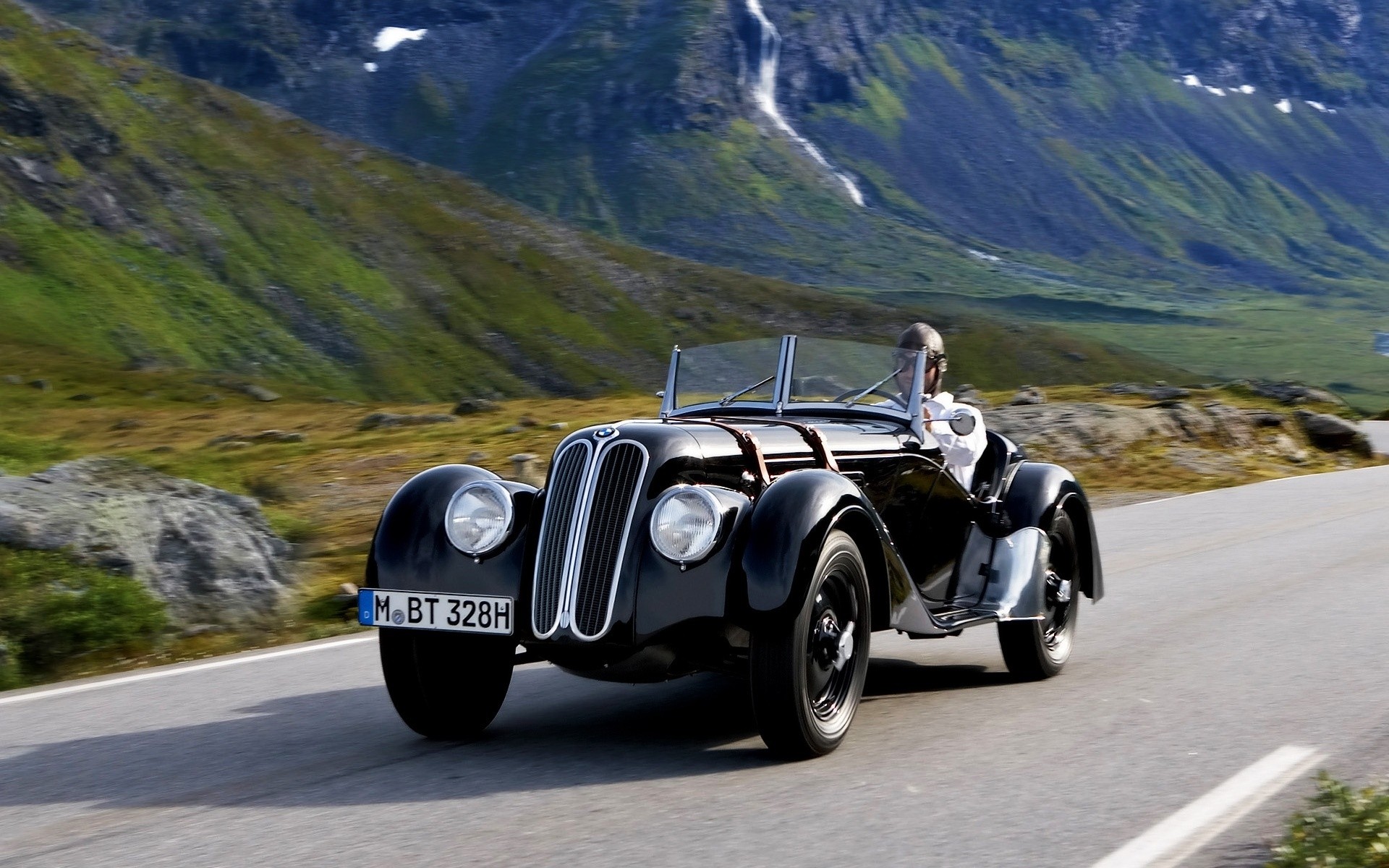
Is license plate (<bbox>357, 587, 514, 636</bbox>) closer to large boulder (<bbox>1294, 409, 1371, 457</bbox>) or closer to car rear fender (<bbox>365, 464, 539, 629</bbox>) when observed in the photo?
car rear fender (<bbox>365, 464, 539, 629</bbox>)

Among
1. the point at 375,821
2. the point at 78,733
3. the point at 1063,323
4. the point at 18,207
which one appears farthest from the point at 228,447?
the point at 1063,323

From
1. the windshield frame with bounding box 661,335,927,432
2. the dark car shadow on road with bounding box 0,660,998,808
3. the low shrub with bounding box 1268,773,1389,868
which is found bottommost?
the low shrub with bounding box 1268,773,1389,868

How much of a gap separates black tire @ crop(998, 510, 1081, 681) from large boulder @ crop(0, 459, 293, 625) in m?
4.96

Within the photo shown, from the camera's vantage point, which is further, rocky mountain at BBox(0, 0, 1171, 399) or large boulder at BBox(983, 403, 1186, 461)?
rocky mountain at BBox(0, 0, 1171, 399)

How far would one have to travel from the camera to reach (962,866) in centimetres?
456

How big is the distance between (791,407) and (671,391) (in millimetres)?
635

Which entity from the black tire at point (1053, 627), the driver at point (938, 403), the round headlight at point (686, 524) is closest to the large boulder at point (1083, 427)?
the black tire at point (1053, 627)

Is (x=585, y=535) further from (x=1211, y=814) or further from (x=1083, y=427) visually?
(x=1083, y=427)

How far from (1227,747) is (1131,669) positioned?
1805mm

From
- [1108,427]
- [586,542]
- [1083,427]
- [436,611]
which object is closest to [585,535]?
[586,542]

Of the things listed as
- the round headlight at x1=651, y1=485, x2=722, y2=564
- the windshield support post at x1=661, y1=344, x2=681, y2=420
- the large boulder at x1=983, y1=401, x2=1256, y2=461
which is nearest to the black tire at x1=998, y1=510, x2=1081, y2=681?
the windshield support post at x1=661, y1=344, x2=681, y2=420

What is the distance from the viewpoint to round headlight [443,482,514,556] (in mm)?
6016

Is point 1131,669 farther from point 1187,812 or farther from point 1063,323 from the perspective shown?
point 1063,323

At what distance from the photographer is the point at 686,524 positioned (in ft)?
18.8
